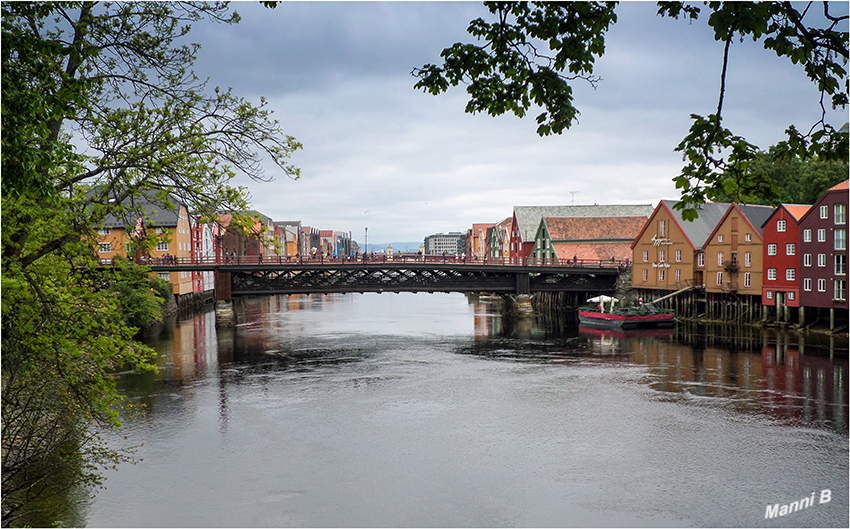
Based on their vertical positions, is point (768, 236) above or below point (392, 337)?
above

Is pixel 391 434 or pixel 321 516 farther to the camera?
pixel 391 434

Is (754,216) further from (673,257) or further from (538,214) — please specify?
(538,214)

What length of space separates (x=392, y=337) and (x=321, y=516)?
39563 millimetres

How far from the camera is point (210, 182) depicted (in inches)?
533

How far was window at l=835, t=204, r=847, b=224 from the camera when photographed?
49.9 m

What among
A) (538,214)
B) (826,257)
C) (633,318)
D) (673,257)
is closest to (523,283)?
(633,318)

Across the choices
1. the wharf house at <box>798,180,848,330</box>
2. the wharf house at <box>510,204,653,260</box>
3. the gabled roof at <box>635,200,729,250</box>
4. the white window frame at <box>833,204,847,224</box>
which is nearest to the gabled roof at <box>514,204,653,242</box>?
the wharf house at <box>510,204,653,260</box>

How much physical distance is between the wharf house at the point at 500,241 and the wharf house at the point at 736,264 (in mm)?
54324

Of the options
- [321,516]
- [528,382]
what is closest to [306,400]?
[528,382]

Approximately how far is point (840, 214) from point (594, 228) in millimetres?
44173

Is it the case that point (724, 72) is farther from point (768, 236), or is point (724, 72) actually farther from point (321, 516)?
point (768, 236)

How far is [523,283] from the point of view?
7206 cm

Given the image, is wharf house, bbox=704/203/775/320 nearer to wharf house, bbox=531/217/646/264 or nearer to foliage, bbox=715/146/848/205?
foliage, bbox=715/146/848/205

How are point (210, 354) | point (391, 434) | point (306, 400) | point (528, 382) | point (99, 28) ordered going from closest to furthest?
point (99, 28), point (391, 434), point (306, 400), point (528, 382), point (210, 354)
